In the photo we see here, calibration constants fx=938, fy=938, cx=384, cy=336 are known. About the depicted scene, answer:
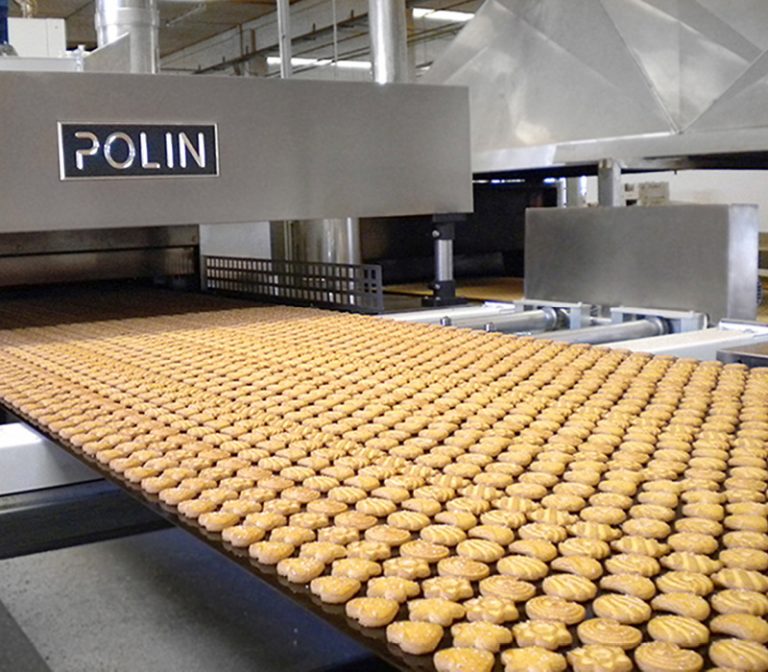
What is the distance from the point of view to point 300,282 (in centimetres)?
251

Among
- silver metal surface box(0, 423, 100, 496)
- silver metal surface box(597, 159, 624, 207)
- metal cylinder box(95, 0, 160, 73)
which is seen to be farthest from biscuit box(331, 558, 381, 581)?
metal cylinder box(95, 0, 160, 73)

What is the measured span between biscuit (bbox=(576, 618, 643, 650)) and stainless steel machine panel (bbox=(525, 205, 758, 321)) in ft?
4.70

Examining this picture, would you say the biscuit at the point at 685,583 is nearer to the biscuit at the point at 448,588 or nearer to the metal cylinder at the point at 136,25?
the biscuit at the point at 448,588

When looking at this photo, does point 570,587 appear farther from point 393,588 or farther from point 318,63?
point 318,63

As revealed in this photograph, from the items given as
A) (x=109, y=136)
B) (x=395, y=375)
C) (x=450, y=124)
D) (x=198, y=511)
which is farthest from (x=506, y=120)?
(x=198, y=511)

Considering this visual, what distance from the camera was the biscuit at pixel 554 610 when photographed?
0.61 meters

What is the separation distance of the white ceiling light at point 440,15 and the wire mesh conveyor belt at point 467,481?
25.2 ft

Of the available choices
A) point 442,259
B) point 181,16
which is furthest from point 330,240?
point 181,16

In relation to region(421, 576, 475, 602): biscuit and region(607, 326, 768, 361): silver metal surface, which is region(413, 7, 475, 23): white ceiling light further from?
region(421, 576, 475, 602): biscuit

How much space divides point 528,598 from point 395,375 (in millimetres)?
796

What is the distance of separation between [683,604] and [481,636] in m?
0.14

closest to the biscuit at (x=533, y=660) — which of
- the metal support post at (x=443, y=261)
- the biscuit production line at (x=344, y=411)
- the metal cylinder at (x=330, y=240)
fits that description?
the biscuit production line at (x=344, y=411)

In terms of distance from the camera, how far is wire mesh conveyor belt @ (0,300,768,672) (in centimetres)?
61

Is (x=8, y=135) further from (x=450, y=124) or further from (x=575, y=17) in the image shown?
(x=575, y=17)
